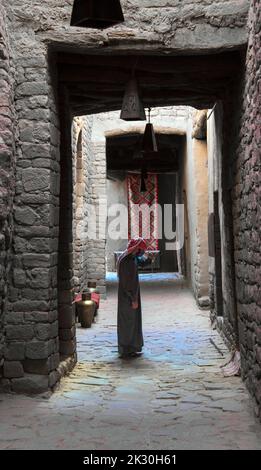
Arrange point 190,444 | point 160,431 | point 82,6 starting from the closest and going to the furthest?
point 82,6
point 190,444
point 160,431

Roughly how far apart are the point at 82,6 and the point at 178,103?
10.7ft

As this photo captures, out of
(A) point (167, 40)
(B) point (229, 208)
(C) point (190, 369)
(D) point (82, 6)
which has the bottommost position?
(C) point (190, 369)

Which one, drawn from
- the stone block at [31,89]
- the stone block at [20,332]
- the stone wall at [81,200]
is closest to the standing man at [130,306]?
the stone block at [20,332]

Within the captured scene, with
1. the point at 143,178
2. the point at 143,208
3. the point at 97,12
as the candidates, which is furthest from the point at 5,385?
the point at 143,208

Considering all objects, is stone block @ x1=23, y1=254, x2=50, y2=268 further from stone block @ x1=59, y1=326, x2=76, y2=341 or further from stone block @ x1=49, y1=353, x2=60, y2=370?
stone block @ x1=59, y1=326, x2=76, y2=341

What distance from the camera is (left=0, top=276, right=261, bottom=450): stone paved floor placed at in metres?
3.76

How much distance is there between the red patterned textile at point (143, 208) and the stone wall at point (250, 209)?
39.0 feet

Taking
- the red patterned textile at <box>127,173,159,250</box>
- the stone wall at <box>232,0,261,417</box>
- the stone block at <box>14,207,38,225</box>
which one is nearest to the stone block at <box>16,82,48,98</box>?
the stone block at <box>14,207,38,225</box>

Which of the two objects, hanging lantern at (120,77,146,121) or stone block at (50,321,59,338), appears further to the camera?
stone block at (50,321,59,338)

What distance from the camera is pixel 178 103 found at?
650 cm

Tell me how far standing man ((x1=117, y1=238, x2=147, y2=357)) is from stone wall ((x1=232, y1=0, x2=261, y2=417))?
1.79 meters

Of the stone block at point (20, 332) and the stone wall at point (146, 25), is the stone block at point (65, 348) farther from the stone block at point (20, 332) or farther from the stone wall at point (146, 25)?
the stone wall at point (146, 25)

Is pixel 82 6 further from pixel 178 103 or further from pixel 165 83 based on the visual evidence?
pixel 178 103
